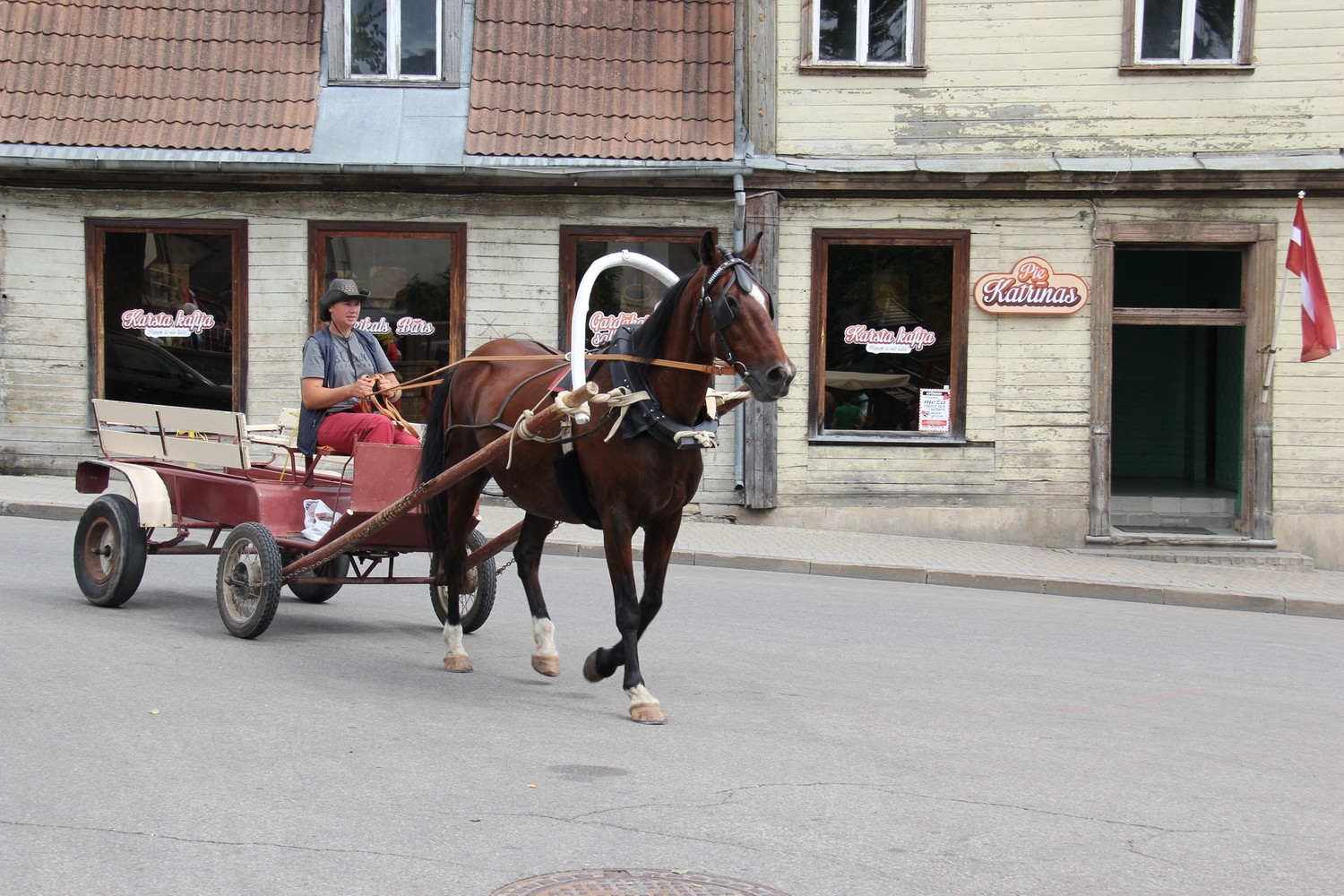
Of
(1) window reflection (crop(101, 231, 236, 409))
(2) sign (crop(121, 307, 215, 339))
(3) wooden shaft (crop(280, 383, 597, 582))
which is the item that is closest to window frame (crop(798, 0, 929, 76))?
(1) window reflection (crop(101, 231, 236, 409))

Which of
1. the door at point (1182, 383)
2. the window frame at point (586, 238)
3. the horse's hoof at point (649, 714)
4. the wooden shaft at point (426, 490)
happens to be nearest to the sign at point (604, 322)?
the window frame at point (586, 238)

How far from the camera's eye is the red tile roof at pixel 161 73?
14.9 meters

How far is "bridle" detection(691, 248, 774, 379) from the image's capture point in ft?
19.0

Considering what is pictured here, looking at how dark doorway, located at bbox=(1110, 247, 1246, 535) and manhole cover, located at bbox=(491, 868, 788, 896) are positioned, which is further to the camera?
dark doorway, located at bbox=(1110, 247, 1246, 535)

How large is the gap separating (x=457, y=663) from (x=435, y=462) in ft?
3.81

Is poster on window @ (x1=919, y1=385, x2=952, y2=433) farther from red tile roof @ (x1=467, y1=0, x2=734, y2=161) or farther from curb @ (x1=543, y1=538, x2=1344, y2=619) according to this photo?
red tile roof @ (x1=467, y1=0, x2=734, y2=161)

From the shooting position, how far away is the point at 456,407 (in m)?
7.51

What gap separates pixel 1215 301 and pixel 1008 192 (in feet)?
13.5

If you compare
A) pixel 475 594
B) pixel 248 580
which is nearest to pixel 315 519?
pixel 248 580

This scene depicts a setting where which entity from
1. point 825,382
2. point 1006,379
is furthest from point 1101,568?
point 825,382

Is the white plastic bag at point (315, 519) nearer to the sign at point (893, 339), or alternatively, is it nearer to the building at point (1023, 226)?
the building at point (1023, 226)

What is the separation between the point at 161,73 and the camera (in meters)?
15.3

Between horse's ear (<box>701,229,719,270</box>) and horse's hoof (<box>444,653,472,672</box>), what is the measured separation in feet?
8.20

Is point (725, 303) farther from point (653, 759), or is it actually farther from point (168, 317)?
point (168, 317)
